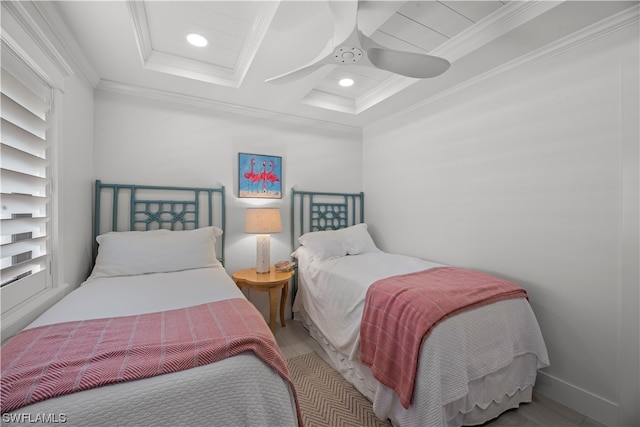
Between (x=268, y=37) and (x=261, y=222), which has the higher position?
(x=268, y=37)

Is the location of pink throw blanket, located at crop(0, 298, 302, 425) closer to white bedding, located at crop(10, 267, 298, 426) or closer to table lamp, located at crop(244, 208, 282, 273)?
white bedding, located at crop(10, 267, 298, 426)

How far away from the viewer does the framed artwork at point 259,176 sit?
291 centimetres

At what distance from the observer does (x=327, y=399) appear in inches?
71.6

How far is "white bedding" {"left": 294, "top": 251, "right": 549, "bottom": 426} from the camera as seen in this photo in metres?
1.38

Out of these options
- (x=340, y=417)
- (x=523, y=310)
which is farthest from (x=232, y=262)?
(x=523, y=310)

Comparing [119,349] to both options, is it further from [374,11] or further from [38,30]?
[374,11]

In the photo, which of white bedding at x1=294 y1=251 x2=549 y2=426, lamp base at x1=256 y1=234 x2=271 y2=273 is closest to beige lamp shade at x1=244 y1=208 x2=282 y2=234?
lamp base at x1=256 y1=234 x2=271 y2=273

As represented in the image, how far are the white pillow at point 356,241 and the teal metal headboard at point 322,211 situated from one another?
35 centimetres

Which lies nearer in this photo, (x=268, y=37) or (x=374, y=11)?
(x=374, y=11)

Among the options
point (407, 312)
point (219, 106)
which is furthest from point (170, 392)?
point (219, 106)

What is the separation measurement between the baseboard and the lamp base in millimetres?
2376

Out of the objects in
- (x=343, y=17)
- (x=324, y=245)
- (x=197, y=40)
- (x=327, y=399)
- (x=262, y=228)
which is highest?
(x=197, y=40)

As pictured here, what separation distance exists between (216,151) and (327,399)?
2.48 metres

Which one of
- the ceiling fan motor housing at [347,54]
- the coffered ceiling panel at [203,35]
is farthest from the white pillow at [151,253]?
the ceiling fan motor housing at [347,54]
